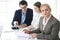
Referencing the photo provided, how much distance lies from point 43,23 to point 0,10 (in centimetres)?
255

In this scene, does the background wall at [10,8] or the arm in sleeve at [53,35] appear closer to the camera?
the arm in sleeve at [53,35]

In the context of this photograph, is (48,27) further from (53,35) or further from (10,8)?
(10,8)

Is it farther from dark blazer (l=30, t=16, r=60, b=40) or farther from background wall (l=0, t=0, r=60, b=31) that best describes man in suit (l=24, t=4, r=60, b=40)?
background wall (l=0, t=0, r=60, b=31)

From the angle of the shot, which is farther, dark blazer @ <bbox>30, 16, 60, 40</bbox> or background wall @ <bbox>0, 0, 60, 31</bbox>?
background wall @ <bbox>0, 0, 60, 31</bbox>

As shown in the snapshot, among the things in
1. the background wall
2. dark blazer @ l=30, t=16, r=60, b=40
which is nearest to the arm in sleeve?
dark blazer @ l=30, t=16, r=60, b=40

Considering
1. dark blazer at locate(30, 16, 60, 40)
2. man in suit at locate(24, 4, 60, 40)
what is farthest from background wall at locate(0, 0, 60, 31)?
dark blazer at locate(30, 16, 60, 40)

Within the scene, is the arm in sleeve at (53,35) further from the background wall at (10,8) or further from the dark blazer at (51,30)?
the background wall at (10,8)

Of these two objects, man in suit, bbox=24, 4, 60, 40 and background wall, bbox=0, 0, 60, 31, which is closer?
man in suit, bbox=24, 4, 60, 40

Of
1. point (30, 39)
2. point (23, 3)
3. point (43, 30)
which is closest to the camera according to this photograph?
point (30, 39)

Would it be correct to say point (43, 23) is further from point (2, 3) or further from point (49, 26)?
point (2, 3)

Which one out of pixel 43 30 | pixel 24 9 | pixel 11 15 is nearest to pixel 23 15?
pixel 24 9

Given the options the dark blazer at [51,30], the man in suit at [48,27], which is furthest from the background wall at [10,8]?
the dark blazer at [51,30]

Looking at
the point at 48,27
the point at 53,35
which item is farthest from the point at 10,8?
the point at 53,35

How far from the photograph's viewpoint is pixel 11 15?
15.8ft
